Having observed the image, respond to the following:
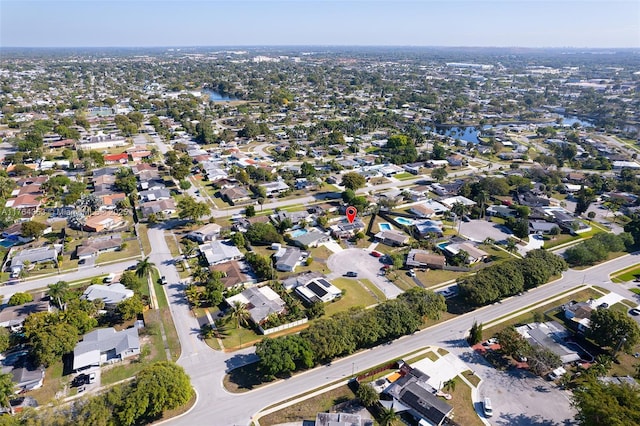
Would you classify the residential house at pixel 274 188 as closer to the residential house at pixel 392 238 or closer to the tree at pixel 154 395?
the residential house at pixel 392 238

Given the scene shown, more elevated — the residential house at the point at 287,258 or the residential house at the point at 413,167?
the residential house at the point at 413,167

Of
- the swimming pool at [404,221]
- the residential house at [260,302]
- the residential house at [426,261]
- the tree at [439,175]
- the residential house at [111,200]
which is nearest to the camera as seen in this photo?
the residential house at [260,302]

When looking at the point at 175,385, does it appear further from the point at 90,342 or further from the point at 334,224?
the point at 334,224

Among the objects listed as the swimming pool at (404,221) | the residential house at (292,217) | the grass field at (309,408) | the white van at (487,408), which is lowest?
the grass field at (309,408)

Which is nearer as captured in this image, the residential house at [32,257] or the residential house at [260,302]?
the residential house at [260,302]

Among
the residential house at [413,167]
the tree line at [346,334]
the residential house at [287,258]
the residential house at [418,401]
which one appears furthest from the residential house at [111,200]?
the residential house at [413,167]

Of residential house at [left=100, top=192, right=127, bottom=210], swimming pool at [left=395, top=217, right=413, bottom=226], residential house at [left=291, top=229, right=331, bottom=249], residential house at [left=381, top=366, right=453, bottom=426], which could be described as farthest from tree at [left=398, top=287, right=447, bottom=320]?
residential house at [left=100, top=192, right=127, bottom=210]

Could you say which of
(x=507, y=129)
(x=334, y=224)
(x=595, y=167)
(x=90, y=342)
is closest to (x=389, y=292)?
(x=334, y=224)

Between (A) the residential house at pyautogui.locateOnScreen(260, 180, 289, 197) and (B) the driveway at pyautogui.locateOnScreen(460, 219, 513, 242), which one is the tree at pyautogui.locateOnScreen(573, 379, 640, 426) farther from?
(A) the residential house at pyautogui.locateOnScreen(260, 180, 289, 197)

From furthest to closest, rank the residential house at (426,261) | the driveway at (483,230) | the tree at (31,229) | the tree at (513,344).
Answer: the driveway at (483,230)
the tree at (31,229)
the residential house at (426,261)
the tree at (513,344)
